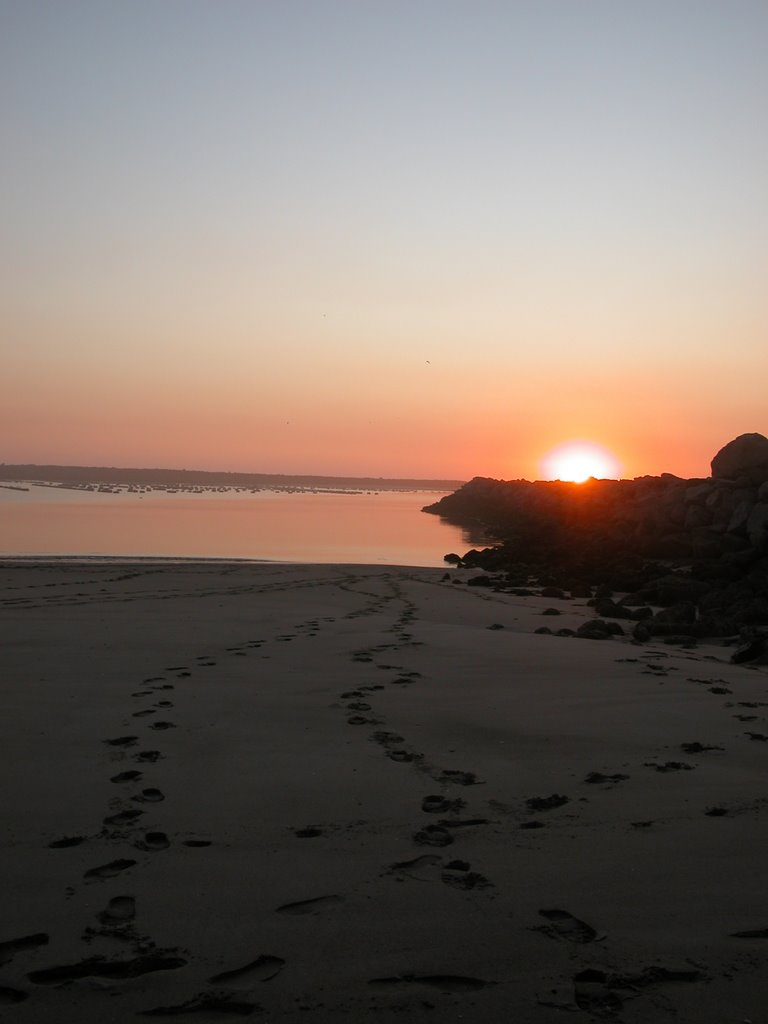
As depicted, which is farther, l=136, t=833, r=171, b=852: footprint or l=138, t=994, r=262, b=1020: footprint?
l=136, t=833, r=171, b=852: footprint

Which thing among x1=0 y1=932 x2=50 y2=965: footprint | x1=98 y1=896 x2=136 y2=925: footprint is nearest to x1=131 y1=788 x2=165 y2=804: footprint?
x1=98 y1=896 x2=136 y2=925: footprint

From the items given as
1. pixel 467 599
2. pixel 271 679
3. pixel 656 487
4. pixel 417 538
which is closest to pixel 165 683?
pixel 271 679

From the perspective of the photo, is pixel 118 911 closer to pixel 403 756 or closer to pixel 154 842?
pixel 154 842

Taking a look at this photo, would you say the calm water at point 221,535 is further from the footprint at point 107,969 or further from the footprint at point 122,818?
the footprint at point 107,969

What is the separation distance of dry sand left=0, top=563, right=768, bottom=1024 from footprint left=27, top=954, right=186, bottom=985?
10 millimetres

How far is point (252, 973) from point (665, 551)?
22.5 meters

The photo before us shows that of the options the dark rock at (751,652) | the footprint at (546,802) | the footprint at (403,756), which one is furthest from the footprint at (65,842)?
the dark rock at (751,652)

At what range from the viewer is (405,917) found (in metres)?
3.25

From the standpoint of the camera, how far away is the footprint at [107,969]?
2.85 m

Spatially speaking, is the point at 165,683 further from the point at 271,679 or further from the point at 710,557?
the point at 710,557

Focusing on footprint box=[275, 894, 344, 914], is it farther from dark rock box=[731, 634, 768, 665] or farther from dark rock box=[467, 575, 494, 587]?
dark rock box=[467, 575, 494, 587]

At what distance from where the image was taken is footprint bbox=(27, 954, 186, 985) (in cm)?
285

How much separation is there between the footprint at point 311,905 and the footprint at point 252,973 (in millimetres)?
330

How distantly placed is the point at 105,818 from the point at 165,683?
3119mm
